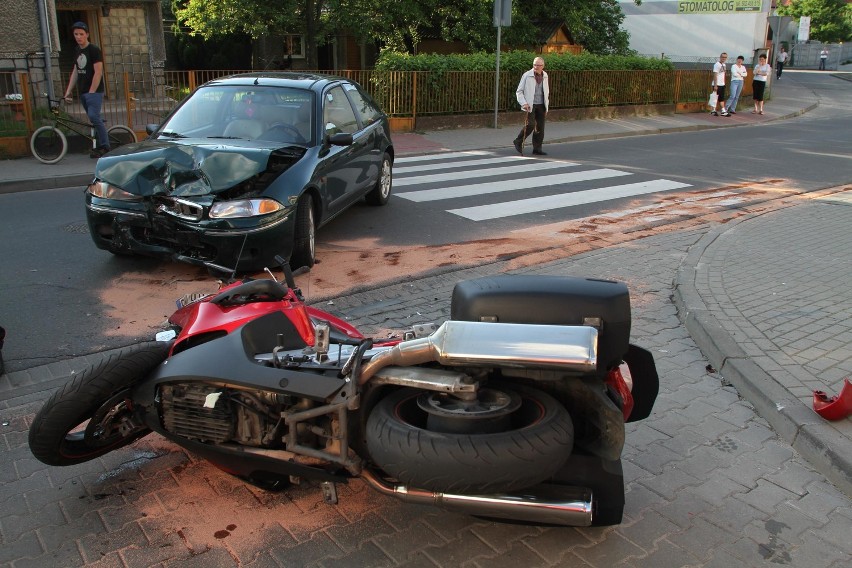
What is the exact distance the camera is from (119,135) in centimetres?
1405

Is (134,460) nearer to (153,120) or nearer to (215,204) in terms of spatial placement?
(215,204)

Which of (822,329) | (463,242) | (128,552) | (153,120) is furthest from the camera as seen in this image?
(153,120)

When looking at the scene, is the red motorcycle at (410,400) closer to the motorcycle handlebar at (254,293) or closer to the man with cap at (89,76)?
the motorcycle handlebar at (254,293)

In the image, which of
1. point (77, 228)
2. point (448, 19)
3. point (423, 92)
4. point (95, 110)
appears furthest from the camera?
point (448, 19)

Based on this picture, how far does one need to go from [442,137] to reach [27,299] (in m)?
12.8

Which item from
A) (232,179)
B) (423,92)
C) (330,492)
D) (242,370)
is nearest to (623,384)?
(330,492)

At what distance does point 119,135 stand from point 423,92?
7.82 metres

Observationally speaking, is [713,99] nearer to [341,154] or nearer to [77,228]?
[341,154]

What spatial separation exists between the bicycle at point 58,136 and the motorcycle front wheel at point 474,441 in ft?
40.1

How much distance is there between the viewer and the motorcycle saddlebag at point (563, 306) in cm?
309

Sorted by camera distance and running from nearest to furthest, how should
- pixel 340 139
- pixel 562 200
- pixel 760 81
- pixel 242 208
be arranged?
1. pixel 242 208
2. pixel 340 139
3. pixel 562 200
4. pixel 760 81

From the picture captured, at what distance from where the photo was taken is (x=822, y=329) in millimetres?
5477

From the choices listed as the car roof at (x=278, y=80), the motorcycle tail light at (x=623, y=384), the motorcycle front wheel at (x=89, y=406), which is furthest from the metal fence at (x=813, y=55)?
the motorcycle front wheel at (x=89, y=406)

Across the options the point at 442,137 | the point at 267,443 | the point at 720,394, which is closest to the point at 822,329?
the point at 720,394
